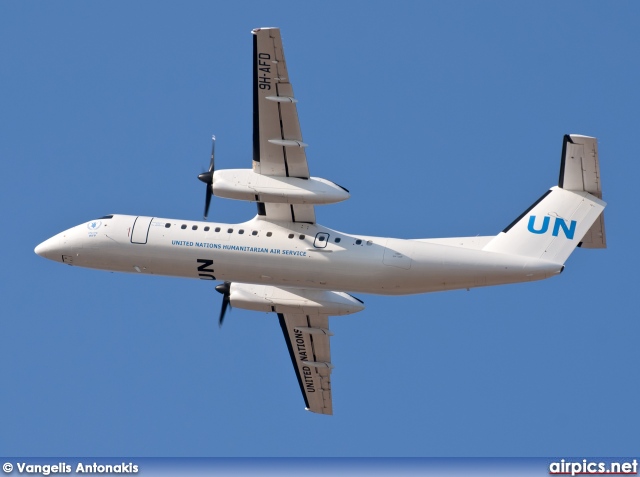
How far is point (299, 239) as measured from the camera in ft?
109

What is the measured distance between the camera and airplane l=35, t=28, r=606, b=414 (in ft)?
→ 105

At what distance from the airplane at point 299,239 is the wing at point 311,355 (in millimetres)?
3259

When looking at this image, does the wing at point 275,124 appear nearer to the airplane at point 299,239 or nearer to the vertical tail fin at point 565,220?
the airplane at point 299,239

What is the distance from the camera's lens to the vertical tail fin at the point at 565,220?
32438mm

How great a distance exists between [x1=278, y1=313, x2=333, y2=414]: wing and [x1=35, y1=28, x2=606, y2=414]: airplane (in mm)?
3259

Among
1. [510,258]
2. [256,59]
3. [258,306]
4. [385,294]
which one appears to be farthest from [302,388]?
[256,59]

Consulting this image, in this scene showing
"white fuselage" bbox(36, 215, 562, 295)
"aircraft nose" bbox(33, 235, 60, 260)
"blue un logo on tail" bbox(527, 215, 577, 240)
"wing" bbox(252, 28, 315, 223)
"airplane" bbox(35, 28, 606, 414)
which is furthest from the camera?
"aircraft nose" bbox(33, 235, 60, 260)

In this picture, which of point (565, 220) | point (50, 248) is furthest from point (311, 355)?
point (565, 220)

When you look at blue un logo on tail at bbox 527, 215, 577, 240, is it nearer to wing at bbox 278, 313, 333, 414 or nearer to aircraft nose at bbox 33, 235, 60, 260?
wing at bbox 278, 313, 333, 414

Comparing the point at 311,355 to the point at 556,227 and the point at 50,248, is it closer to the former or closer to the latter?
the point at 50,248

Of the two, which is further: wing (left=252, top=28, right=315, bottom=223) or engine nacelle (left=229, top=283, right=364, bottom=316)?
engine nacelle (left=229, top=283, right=364, bottom=316)

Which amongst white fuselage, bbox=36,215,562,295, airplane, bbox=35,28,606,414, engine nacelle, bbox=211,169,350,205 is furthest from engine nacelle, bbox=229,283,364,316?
engine nacelle, bbox=211,169,350,205

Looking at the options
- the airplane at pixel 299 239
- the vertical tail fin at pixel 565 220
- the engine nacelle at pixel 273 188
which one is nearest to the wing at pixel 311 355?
the airplane at pixel 299 239

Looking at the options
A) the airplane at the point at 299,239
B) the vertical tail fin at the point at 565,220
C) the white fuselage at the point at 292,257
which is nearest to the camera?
the airplane at the point at 299,239
